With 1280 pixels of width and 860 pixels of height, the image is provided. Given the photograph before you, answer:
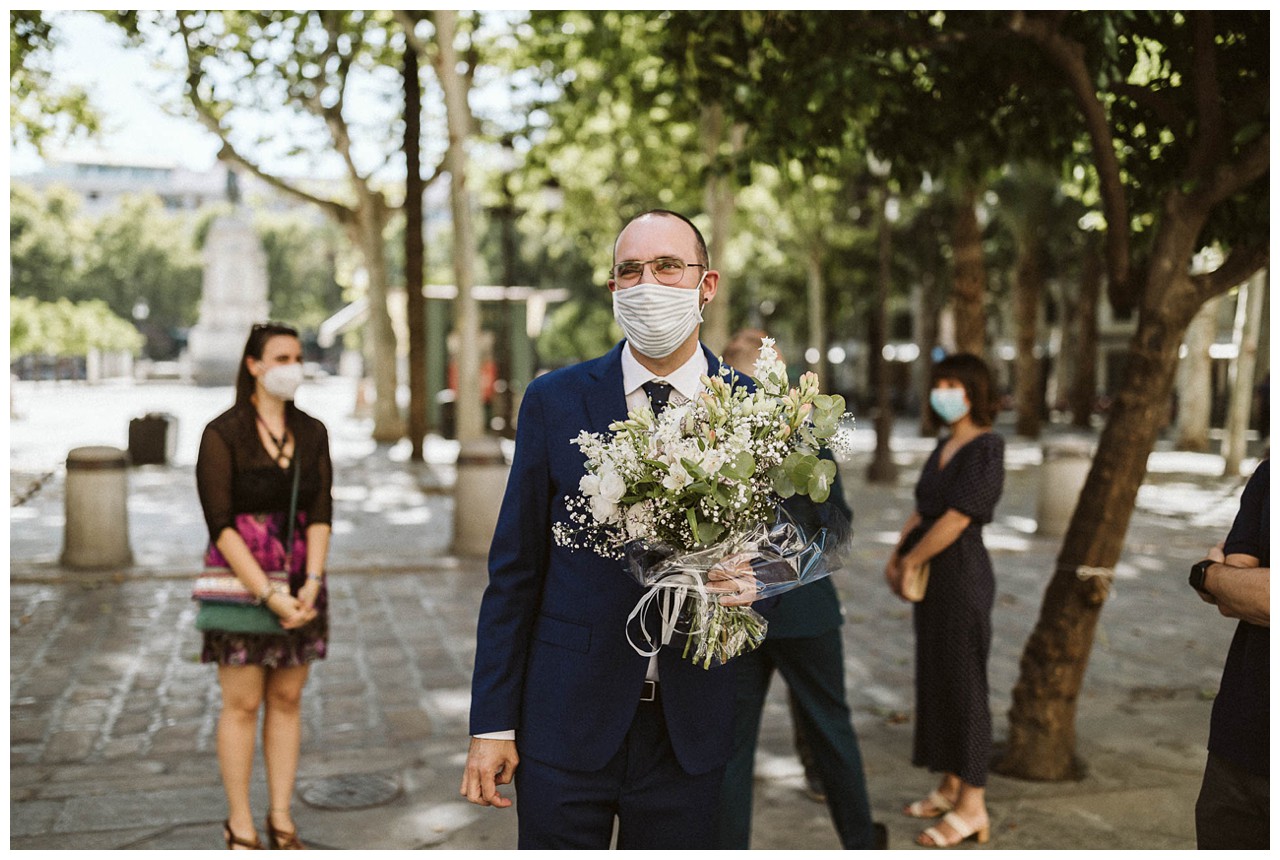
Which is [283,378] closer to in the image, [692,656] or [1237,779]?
[692,656]

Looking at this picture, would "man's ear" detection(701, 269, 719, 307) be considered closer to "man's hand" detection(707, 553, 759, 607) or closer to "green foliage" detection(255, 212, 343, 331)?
"man's hand" detection(707, 553, 759, 607)

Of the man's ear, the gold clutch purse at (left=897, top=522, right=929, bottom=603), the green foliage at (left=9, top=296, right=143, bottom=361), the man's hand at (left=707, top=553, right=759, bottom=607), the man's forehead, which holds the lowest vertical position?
the gold clutch purse at (left=897, top=522, right=929, bottom=603)

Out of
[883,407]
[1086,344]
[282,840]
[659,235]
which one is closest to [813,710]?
[282,840]

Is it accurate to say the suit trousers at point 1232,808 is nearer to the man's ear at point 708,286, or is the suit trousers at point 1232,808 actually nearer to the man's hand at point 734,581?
the man's hand at point 734,581

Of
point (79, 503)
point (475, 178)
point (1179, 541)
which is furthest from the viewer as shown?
point (475, 178)

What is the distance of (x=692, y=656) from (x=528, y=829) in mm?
593

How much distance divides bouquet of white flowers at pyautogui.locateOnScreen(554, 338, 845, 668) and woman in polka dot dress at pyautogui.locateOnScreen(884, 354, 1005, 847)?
2485 millimetres

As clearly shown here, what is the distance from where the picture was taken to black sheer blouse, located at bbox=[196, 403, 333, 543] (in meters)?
4.49

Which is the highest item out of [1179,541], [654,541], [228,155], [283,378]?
[228,155]

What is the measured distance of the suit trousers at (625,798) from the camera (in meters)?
2.88

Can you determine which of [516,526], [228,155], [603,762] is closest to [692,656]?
[603,762]

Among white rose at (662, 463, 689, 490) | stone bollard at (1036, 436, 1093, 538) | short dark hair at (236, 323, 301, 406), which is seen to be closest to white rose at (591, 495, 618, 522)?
white rose at (662, 463, 689, 490)

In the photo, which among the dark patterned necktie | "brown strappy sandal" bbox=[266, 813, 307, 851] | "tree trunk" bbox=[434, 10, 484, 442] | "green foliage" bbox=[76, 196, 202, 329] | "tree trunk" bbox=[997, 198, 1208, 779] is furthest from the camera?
"green foliage" bbox=[76, 196, 202, 329]

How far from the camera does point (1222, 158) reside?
216 inches
